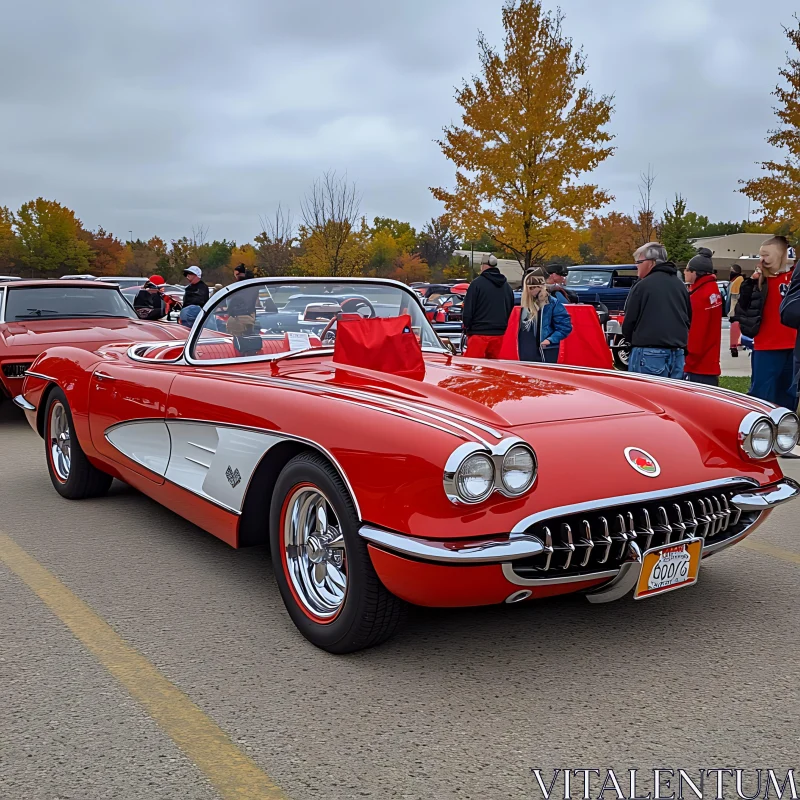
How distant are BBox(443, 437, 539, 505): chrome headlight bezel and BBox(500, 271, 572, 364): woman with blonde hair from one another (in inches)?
205

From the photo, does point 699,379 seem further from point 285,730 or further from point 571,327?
point 285,730

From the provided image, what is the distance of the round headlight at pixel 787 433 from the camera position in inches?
146

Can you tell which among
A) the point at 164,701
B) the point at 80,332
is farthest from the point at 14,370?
the point at 164,701

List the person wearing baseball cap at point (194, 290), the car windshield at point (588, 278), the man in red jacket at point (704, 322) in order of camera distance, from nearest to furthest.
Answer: the man in red jacket at point (704, 322) → the person wearing baseball cap at point (194, 290) → the car windshield at point (588, 278)

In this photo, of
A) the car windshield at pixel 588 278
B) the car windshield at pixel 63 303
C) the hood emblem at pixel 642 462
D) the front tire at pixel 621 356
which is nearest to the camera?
the hood emblem at pixel 642 462

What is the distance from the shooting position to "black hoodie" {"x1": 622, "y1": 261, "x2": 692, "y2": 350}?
7.22m

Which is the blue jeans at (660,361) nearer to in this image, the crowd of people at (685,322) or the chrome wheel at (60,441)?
the crowd of people at (685,322)

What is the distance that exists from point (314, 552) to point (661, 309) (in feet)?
15.7

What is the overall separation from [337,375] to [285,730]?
5.57ft

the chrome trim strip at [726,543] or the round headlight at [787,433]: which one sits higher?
the round headlight at [787,433]

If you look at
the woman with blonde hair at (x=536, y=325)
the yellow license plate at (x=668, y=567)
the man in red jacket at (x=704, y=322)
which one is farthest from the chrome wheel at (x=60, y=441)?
the man in red jacket at (x=704, y=322)

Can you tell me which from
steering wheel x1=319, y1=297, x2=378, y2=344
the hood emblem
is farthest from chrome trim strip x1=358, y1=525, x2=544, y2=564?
steering wheel x1=319, y1=297, x2=378, y2=344

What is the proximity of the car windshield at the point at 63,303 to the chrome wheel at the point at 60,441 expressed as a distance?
3736mm

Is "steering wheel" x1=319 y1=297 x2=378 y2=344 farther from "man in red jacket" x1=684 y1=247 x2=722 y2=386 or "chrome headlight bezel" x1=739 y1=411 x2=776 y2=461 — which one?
"man in red jacket" x1=684 y1=247 x2=722 y2=386
